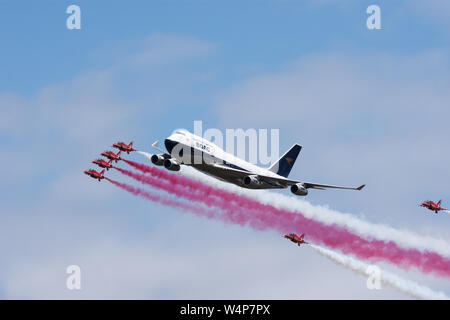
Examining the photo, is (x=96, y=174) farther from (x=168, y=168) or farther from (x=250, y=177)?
(x=250, y=177)

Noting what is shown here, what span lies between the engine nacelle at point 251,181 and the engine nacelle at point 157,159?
1284 centimetres

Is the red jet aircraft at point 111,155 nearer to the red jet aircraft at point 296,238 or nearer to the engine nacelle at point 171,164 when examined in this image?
the engine nacelle at point 171,164

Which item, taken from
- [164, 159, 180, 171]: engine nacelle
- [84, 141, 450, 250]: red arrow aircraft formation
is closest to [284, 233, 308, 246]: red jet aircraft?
[84, 141, 450, 250]: red arrow aircraft formation

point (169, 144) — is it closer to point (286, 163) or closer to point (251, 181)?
point (251, 181)

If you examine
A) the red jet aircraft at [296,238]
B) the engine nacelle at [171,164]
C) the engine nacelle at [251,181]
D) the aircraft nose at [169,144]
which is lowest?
the red jet aircraft at [296,238]

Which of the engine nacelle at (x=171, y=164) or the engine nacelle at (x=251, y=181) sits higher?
the engine nacelle at (x=171, y=164)

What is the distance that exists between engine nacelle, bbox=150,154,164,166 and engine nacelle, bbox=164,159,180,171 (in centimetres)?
88

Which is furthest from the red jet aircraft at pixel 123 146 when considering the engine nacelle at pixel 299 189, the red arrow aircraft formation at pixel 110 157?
the engine nacelle at pixel 299 189

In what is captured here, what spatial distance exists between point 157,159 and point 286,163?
70.8 feet

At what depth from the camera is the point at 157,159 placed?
583 feet

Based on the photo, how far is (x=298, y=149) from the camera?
189 meters

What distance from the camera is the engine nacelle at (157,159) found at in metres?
178

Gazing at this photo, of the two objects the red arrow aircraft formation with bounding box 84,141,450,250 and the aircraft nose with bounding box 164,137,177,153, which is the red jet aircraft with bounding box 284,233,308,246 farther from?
the aircraft nose with bounding box 164,137,177,153
